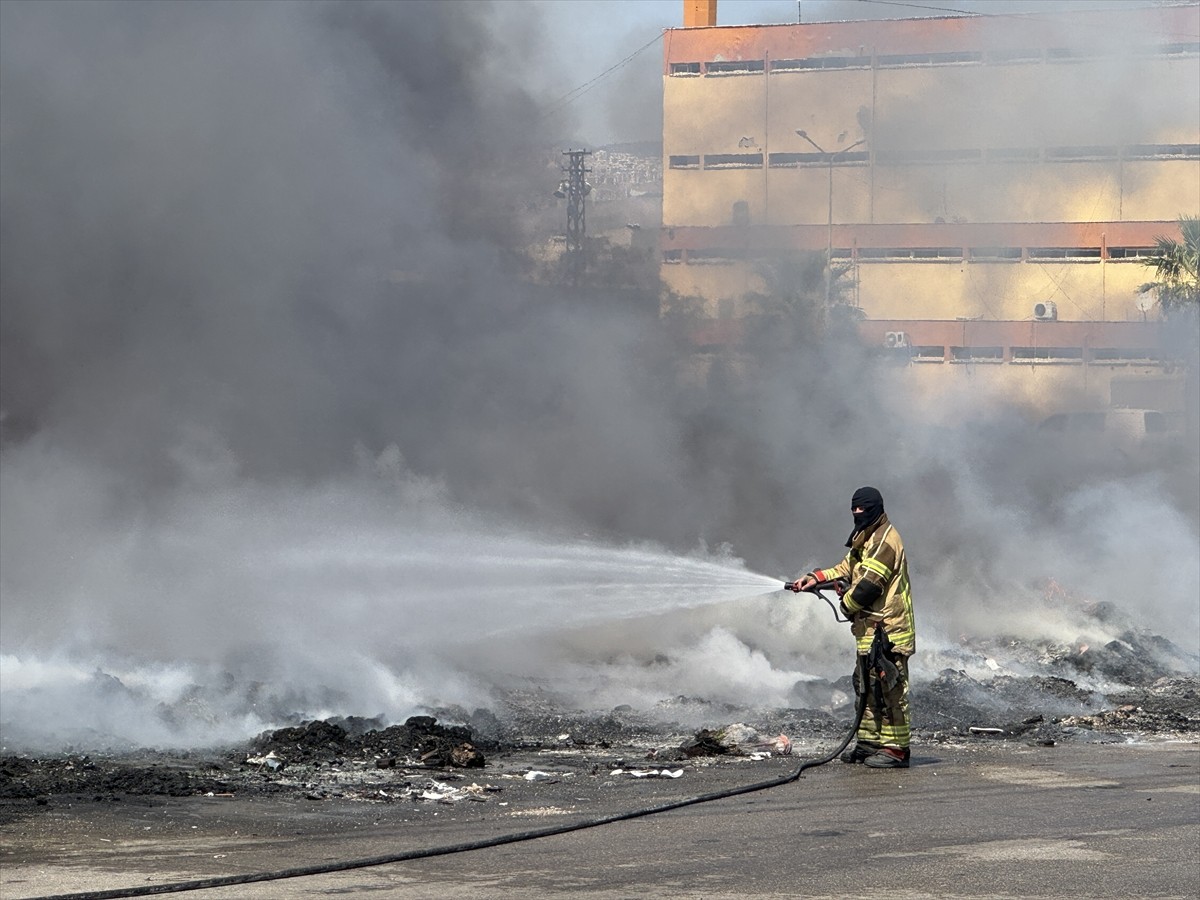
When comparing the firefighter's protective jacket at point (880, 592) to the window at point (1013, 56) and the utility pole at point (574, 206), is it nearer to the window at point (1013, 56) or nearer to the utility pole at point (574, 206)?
the utility pole at point (574, 206)

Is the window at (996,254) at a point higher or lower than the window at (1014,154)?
lower

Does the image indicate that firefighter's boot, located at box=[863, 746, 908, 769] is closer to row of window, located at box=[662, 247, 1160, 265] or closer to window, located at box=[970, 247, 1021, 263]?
row of window, located at box=[662, 247, 1160, 265]

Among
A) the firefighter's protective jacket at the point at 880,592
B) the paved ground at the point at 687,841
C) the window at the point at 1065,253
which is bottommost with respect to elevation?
the paved ground at the point at 687,841

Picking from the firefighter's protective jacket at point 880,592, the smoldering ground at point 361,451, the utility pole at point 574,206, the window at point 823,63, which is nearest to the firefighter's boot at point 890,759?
the firefighter's protective jacket at point 880,592

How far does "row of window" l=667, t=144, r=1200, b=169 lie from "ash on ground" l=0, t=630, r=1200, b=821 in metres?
14.8

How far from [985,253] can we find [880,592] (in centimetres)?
2297

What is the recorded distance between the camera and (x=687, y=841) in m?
5.81

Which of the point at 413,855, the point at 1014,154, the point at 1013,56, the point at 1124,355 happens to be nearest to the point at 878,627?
the point at 413,855

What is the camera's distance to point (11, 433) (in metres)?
9.69

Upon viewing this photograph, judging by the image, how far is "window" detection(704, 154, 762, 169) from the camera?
2397 cm

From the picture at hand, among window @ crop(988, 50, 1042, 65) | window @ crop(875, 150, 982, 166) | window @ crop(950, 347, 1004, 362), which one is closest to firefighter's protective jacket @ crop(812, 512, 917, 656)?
window @ crop(950, 347, 1004, 362)

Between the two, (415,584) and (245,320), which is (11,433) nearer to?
(245,320)

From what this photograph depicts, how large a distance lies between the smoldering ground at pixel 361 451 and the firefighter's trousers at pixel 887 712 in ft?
6.51

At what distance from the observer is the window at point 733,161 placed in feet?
78.6
